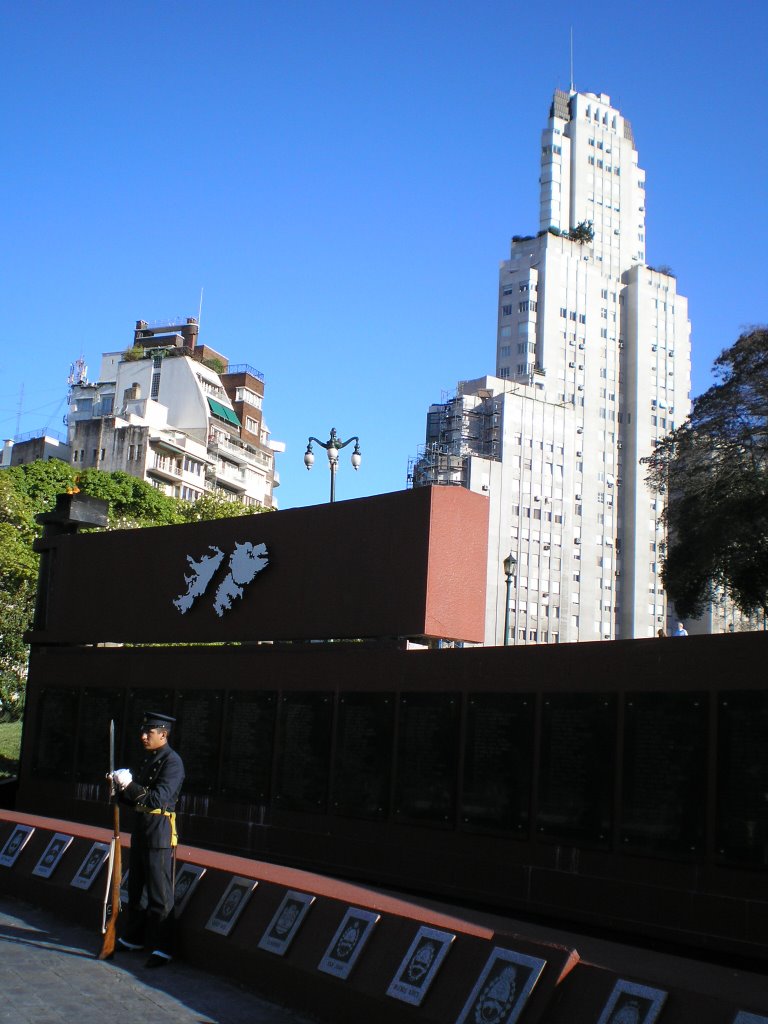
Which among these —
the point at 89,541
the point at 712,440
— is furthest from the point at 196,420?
the point at 89,541

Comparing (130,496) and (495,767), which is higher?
(130,496)

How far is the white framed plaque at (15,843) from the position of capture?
10445 mm

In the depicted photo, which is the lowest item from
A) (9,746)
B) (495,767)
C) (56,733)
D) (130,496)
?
(9,746)

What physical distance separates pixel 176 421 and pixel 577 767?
273ft

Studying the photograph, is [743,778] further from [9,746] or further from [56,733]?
[9,746]

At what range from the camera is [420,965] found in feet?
20.0

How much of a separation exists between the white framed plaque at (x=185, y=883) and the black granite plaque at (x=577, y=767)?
2643 mm

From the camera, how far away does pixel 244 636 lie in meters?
12.4

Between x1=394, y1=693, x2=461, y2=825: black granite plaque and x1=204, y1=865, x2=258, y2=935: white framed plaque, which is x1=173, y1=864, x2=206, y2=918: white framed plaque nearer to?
x1=204, y1=865, x2=258, y2=935: white framed plaque

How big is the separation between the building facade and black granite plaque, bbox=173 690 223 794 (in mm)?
66202

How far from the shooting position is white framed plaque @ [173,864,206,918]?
8180 mm

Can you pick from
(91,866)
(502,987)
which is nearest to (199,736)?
(91,866)

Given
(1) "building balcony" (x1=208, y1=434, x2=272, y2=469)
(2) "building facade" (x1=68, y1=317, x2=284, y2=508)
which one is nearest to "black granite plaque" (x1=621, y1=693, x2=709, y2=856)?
(2) "building facade" (x1=68, y1=317, x2=284, y2=508)

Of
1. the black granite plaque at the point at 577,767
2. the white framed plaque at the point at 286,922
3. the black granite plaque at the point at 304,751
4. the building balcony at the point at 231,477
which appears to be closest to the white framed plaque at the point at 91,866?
the black granite plaque at the point at 304,751
